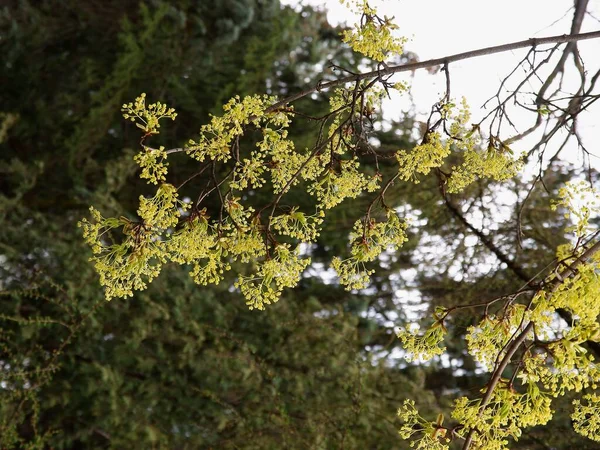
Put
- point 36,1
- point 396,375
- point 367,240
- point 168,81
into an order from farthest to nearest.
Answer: point 36,1
point 168,81
point 396,375
point 367,240

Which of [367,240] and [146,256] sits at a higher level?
[367,240]

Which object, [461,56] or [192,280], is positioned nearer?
[461,56]

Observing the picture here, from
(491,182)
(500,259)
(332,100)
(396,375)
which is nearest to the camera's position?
(332,100)

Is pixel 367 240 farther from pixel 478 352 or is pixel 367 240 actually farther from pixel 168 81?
pixel 168 81

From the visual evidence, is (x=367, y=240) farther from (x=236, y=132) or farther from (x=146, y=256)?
(x=146, y=256)

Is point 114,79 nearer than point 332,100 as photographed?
No

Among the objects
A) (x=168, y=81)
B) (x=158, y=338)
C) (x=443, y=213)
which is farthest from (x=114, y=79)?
(x=443, y=213)

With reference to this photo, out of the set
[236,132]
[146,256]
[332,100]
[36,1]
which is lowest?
[146,256]

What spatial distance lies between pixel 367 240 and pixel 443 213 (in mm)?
2132

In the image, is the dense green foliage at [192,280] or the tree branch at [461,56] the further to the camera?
the dense green foliage at [192,280]

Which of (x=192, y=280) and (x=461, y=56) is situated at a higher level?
(x=192, y=280)

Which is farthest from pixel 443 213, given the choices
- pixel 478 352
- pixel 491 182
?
pixel 478 352

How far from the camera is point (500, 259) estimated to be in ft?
10.8

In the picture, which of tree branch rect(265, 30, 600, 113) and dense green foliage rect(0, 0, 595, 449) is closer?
tree branch rect(265, 30, 600, 113)
